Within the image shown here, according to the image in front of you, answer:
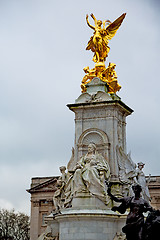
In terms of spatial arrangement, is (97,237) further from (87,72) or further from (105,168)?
(87,72)

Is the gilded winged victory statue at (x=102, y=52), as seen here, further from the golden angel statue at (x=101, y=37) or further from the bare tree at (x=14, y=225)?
the bare tree at (x=14, y=225)

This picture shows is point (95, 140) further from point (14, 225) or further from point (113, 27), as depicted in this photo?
point (14, 225)

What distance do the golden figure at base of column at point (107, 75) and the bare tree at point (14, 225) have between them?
39.6 meters

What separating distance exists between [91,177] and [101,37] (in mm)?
7593

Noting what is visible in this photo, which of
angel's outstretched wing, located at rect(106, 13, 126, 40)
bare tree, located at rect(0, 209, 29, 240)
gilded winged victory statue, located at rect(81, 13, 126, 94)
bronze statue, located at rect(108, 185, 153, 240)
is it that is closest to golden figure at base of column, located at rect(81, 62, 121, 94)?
gilded winged victory statue, located at rect(81, 13, 126, 94)

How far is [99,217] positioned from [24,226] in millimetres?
42335

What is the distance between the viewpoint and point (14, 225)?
59219 mm

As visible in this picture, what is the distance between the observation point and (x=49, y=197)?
167ft

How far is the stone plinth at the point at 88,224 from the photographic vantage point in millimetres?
18375

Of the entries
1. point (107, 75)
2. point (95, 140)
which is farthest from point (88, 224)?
point (107, 75)

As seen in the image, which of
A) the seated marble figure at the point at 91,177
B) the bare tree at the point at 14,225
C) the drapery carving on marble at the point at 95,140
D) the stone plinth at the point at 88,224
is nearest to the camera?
the stone plinth at the point at 88,224

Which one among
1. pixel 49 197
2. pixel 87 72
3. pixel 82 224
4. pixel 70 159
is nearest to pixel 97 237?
pixel 82 224

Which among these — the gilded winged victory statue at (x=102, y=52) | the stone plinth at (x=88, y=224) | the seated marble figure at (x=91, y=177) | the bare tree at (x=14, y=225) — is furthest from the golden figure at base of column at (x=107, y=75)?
the bare tree at (x=14, y=225)

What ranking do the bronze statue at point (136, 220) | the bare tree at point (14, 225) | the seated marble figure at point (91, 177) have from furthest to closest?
1. the bare tree at point (14, 225)
2. the seated marble figure at point (91, 177)
3. the bronze statue at point (136, 220)
